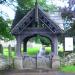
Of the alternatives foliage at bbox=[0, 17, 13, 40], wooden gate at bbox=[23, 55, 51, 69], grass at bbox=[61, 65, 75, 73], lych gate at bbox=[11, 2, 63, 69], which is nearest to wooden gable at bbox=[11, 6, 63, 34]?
lych gate at bbox=[11, 2, 63, 69]

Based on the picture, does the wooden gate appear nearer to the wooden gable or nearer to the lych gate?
the lych gate

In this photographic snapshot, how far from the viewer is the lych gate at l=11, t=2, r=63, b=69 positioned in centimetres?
2773

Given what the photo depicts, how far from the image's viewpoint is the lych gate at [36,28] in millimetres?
27728

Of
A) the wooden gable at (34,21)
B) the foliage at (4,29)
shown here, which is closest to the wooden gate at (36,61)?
the wooden gable at (34,21)

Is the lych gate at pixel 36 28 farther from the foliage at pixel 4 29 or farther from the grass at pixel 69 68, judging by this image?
the foliage at pixel 4 29

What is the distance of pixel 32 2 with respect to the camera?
34969 millimetres

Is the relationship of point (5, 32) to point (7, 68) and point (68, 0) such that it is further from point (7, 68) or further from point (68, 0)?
point (68, 0)

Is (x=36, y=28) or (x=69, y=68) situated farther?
(x=36, y=28)

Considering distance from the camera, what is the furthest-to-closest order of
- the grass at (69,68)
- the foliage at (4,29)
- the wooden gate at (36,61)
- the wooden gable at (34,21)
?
the foliage at (4,29) → the wooden gate at (36,61) → the wooden gable at (34,21) → the grass at (69,68)

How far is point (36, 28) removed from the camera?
27812 millimetres

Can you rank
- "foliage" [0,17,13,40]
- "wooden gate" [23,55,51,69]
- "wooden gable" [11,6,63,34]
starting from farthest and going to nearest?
"foliage" [0,17,13,40], "wooden gate" [23,55,51,69], "wooden gable" [11,6,63,34]

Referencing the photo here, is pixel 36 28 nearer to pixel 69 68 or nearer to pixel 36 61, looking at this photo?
pixel 36 61

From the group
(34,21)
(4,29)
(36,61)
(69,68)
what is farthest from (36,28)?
(4,29)

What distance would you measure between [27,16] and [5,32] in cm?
541
